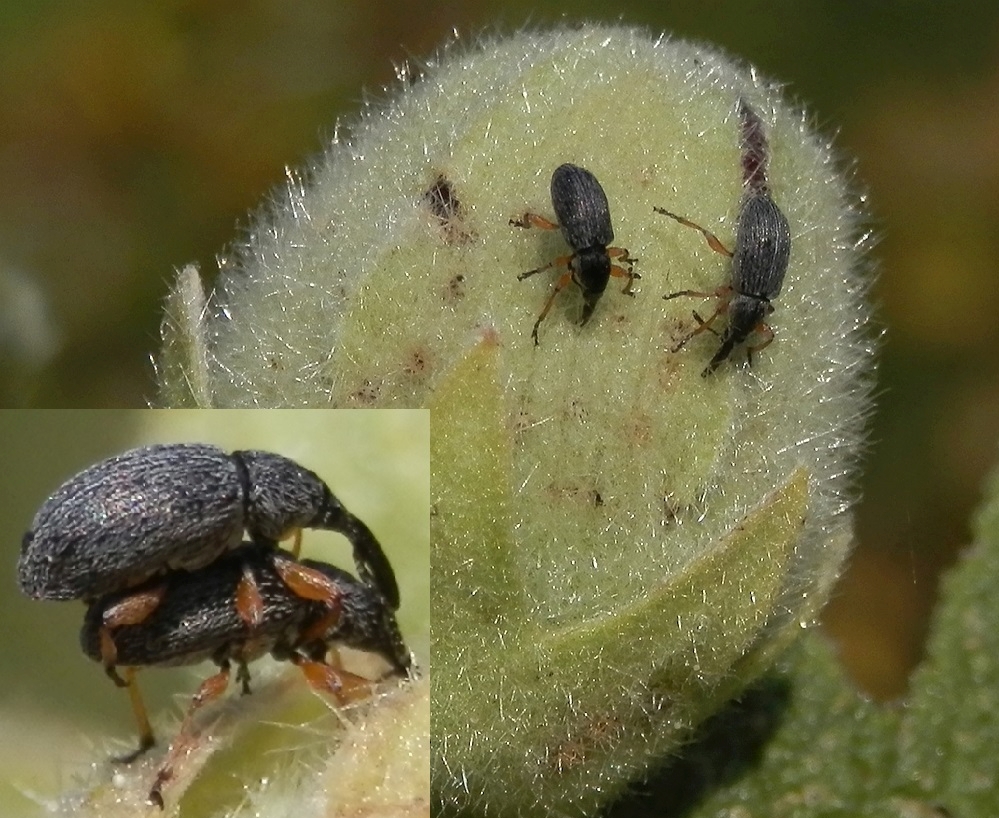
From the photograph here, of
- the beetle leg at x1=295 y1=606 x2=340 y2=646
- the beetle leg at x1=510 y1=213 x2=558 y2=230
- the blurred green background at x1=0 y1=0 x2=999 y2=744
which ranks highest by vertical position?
the beetle leg at x1=510 y1=213 x2=558 y2=230

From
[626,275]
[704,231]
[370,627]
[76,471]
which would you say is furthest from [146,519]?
[704,231]

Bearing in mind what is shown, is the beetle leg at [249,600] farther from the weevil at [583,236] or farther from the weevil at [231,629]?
the weevil at [583,236]

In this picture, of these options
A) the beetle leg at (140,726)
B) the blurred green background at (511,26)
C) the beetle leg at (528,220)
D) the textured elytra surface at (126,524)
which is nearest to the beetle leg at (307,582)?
the textured elytra surface at (126,524)

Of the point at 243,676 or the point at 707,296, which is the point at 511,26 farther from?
the point at 243,676

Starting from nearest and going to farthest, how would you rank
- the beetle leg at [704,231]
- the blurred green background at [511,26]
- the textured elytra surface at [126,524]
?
1. the textured elytra surface at [126,524]
2. the beetle leg at [704,231]
3. the blurred green background at [511,26]

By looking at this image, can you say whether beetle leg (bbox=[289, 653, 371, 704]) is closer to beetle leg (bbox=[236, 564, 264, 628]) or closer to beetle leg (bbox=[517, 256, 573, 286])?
beetle leg (bbox=[236, 564, 264, 628])

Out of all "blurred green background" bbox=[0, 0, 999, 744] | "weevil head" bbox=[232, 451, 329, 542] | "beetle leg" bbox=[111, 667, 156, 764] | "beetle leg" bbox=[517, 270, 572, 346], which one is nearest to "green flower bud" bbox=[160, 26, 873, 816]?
"beetle leg" bbox=[517, 270, 572, 346]
